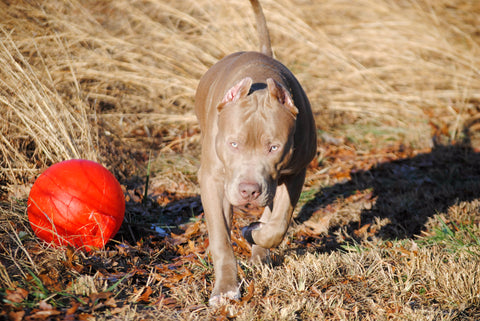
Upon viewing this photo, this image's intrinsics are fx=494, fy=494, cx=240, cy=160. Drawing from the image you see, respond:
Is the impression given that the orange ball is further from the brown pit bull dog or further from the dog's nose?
the dog's nose

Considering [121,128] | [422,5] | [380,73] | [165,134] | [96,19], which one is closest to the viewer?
[121,128]

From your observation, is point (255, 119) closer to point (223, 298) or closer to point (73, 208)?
point (223, 298)

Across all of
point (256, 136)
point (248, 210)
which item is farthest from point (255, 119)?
point (248, 210)

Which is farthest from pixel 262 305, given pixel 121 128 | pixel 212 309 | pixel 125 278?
pixel 121 128

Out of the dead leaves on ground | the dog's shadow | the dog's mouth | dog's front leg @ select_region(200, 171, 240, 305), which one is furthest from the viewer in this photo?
the dog's mouth

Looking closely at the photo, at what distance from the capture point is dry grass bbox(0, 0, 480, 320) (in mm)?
3188

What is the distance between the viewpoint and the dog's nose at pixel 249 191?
10.2 feet

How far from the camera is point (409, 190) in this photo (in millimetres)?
5688

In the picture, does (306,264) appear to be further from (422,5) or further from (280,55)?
(422,5)

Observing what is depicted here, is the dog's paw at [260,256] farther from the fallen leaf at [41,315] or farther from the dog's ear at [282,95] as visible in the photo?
the fallen leaf at [41,315]

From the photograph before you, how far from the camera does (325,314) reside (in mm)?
2932

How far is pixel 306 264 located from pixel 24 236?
2111mm

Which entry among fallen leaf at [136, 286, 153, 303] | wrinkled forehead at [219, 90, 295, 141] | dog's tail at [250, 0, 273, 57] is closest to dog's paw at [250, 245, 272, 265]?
fallen leaf at [136, 286, 153, 303]

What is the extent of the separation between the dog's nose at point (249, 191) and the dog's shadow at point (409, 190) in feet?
4.53
